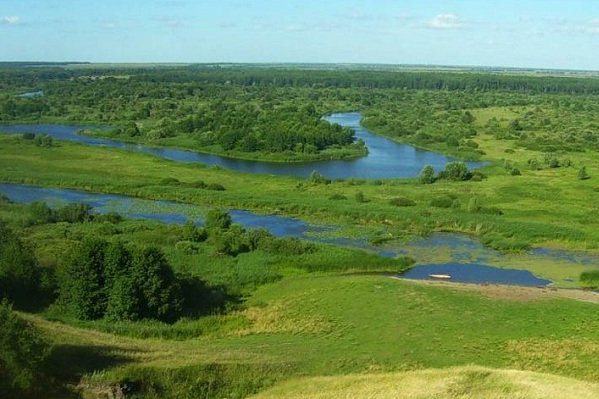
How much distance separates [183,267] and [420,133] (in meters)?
73.0

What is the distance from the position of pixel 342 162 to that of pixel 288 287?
4971 cm

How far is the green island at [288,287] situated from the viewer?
69.8 feet

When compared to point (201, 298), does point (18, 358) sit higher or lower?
higher

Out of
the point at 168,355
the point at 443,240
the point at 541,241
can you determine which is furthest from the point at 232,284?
the point at 541,241

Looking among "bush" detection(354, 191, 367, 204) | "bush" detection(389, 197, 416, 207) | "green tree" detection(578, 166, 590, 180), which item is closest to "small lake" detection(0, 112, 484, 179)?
"green tree" detection(578, 166, 590, 180)

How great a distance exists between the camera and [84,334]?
2555 centimetres

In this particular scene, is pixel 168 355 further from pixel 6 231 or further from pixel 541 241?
pixel 541 241

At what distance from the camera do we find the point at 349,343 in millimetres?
28312

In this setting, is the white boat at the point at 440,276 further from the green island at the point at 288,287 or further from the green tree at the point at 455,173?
the green tree at the point at 455,173

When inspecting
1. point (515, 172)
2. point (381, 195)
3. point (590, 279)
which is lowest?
point (590, 279)

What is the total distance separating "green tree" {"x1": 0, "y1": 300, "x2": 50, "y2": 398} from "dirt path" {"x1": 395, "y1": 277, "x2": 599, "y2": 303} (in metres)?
23.2

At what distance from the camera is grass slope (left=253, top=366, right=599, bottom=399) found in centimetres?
1969

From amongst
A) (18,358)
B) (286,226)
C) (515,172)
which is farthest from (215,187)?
(18,358)

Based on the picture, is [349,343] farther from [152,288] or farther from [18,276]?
[18,276]
